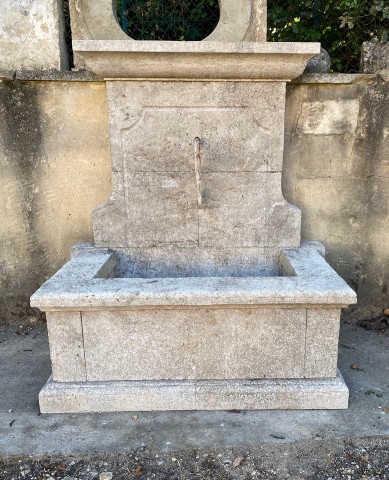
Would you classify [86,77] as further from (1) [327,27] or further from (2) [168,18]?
(1) [327,27]

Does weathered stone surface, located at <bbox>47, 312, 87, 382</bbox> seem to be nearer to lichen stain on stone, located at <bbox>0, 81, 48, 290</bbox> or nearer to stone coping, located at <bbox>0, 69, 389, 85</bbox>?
lichen stain on stone, located at <bbox>0, 81, 48, 290</bbox>

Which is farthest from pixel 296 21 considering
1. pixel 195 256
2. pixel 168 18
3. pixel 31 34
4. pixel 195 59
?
pixel 195 256

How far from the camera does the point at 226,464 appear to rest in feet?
7.39

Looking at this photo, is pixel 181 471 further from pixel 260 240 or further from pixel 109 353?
pixel 260 240

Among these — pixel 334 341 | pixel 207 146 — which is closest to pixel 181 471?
pixel 334 341

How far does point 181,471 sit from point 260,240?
1.71m

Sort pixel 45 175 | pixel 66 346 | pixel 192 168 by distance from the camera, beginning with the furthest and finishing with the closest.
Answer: pixel 45 175, pixel 192 168, pixel 66 346

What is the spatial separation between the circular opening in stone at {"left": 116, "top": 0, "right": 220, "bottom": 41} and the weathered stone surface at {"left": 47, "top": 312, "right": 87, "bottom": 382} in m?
2.74

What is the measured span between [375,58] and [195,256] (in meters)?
2.16

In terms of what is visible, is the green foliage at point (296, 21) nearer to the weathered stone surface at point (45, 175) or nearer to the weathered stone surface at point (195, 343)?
the weathered stone surface at point (45, 175)

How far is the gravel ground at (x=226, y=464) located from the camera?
220cm

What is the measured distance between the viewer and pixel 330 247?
149 inches

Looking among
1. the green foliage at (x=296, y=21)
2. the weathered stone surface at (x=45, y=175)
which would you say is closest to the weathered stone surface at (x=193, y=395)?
the weathered stone surface at (x=45, y=175)

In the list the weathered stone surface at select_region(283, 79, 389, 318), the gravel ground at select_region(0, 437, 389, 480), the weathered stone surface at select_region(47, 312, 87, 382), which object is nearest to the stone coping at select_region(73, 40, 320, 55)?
the weathered stone surface at select_region(283, 79, 389, 318)
